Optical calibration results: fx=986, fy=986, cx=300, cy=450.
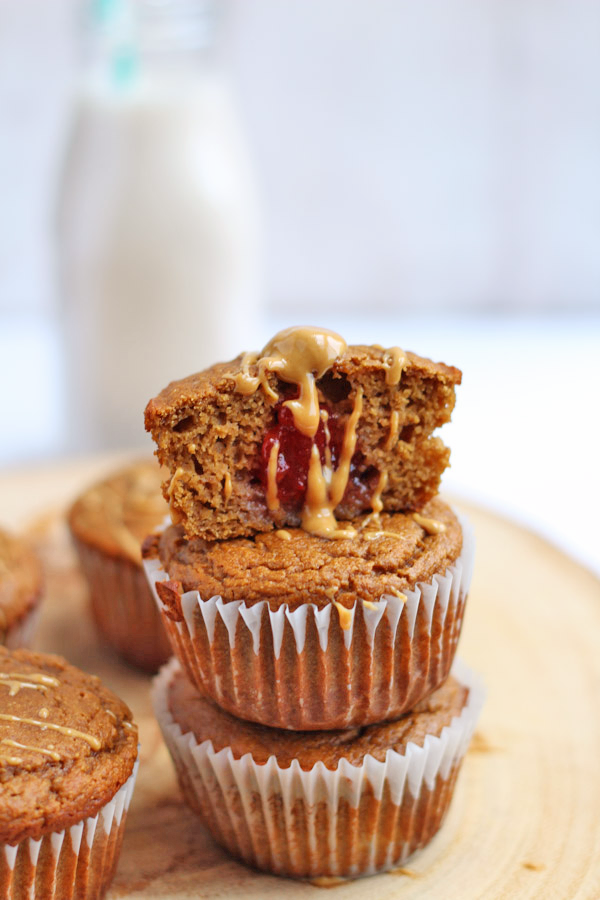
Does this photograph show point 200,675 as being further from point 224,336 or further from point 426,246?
point 426,246

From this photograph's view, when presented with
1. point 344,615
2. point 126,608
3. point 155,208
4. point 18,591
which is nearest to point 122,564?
point 126,608

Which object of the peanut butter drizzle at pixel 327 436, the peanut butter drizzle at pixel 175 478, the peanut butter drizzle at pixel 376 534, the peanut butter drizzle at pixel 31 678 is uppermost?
the peanut butter drizzle at pixel 327 436

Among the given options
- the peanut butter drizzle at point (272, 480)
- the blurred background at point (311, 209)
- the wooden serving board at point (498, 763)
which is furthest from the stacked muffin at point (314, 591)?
the blurred background at point (311, 209)

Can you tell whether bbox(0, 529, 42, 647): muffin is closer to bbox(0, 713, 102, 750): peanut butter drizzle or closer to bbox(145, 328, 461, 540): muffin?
bbox(0, 713, 102, 750): peanut butter drizzle

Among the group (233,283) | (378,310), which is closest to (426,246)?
(378,310)

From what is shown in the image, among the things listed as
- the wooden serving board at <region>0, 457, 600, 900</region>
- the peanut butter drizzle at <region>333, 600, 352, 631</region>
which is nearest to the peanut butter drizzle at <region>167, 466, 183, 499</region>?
the peanut butter drizzle at <region>333, 600, 352, 631</region>

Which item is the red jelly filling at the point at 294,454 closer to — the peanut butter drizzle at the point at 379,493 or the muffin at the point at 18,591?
the peanut butter drizzle at the point at 379,493
